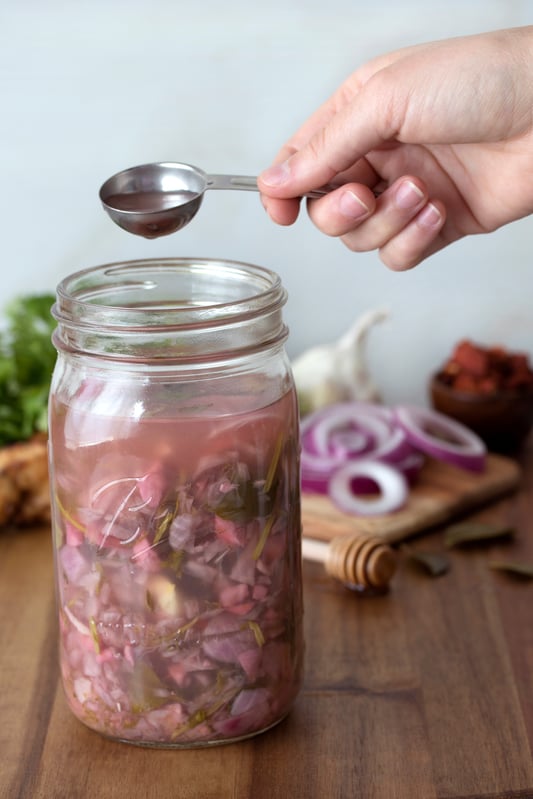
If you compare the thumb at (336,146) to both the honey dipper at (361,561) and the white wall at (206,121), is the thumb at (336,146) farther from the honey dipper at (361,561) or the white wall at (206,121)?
the white wall at (206,121)

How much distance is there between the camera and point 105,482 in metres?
0.84

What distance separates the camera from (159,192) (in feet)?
3.05

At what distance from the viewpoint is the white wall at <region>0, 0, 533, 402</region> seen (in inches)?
63.2

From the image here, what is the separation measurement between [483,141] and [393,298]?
2.71 feet

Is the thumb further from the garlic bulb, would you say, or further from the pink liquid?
the garlic bulb

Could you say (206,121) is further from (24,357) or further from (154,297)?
(154,297)

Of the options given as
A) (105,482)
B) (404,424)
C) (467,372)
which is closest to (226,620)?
(105,482)

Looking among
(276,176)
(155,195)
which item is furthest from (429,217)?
(155,195)

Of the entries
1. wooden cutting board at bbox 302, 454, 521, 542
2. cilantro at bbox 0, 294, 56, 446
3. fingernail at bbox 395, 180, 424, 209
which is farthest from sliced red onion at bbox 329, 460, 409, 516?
fingernail at bbox 395, 180, 424, 209

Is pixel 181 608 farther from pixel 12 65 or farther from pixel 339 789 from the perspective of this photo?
pixel 12 65

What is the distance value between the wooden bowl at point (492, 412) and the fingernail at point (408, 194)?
72 centimetres

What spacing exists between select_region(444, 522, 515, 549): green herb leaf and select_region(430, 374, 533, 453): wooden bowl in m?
0.29

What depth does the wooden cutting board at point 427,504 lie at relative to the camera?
53.0 inches

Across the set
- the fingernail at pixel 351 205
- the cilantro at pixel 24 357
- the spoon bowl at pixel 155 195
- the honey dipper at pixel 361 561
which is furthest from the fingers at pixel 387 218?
the cilantro at pixel 24 357
